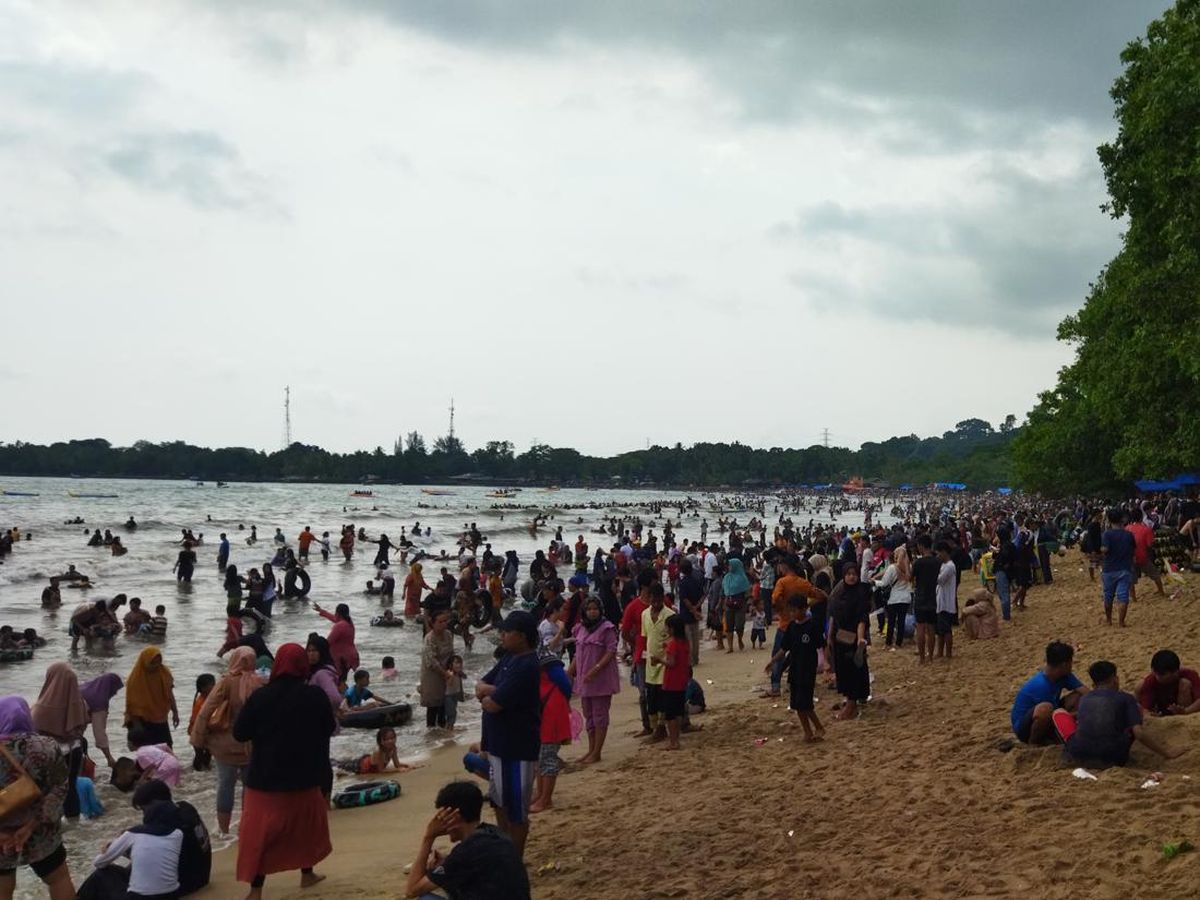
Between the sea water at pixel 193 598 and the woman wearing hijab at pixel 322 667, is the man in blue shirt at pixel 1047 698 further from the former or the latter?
the sea water at pixel 193 598

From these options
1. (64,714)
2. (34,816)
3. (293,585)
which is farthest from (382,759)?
(293,585)

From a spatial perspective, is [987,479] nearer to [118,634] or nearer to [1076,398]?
[1076,398]

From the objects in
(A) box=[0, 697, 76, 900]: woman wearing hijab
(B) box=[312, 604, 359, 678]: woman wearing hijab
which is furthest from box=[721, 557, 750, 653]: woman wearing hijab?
(A) box=[0, 697, 76, 900]: woman wearing hijab

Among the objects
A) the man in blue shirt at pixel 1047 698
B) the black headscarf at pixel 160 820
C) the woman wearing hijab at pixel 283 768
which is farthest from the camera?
the man in blue shirt at pixel 1047 698

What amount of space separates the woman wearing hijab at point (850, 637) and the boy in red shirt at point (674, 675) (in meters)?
1.58

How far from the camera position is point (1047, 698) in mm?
7477

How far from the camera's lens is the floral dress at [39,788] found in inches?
202

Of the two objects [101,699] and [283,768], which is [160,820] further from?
[101,699]

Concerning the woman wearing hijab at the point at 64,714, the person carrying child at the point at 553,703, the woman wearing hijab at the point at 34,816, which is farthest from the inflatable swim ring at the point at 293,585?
the woman wearing hijab at the point at 34,816

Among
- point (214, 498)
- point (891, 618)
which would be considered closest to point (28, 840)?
point (891, 618)

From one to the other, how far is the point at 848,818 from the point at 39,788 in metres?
4.99

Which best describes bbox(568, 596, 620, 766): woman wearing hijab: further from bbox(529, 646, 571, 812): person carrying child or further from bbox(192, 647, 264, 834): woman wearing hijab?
bbox(192, 647, 264, 834): woman wearing hijab

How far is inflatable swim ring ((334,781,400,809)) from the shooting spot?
29.1 feet

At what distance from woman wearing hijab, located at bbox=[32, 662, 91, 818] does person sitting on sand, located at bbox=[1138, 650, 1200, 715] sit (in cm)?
878
